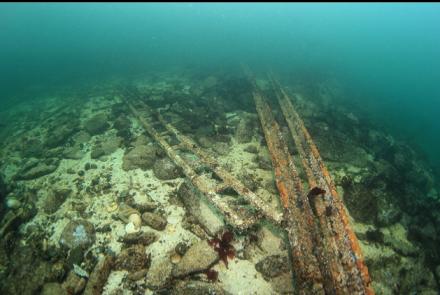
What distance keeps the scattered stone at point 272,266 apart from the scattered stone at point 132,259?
78.7 inches

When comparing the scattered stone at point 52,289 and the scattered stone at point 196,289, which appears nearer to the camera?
the scattered stone at point 196,289

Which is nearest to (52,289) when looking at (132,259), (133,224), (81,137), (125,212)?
(132,259)

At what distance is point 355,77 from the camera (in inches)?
974

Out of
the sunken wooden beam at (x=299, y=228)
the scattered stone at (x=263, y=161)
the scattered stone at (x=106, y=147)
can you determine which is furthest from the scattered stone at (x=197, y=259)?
the scattered stone at (x=106, y=147)

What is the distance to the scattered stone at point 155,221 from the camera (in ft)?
16.7

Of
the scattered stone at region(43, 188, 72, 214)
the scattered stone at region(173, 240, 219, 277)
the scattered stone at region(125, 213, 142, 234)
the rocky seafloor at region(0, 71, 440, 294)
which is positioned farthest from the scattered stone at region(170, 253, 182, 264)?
the scattered stone at region(43, 188, 72, 214)

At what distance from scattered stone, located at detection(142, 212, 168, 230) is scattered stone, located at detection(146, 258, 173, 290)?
2.52 ft

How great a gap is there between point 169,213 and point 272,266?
7.85 ft

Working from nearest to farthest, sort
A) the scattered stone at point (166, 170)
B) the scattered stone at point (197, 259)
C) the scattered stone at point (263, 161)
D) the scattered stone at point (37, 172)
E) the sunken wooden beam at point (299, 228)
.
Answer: the sunken wooden beam at point (299, 228) → the scattered stone at point (197, 259) → the scattered stone at point (166, 170) → the scattered stone at point (263, 161) → the scattered stone at point (37, 172)

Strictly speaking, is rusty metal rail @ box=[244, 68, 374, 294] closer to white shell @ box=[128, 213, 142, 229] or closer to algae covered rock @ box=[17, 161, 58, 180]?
white shell @ box=[128, 213, 142, 229]

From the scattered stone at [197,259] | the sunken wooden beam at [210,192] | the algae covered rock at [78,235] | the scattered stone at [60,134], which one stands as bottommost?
the scattered stone at [60,134]

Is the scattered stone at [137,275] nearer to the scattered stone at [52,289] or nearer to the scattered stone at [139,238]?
the scattered stone at [139,238]

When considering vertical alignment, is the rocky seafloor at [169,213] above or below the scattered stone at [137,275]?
below

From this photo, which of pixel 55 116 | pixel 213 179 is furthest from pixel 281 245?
pixel 55 116
